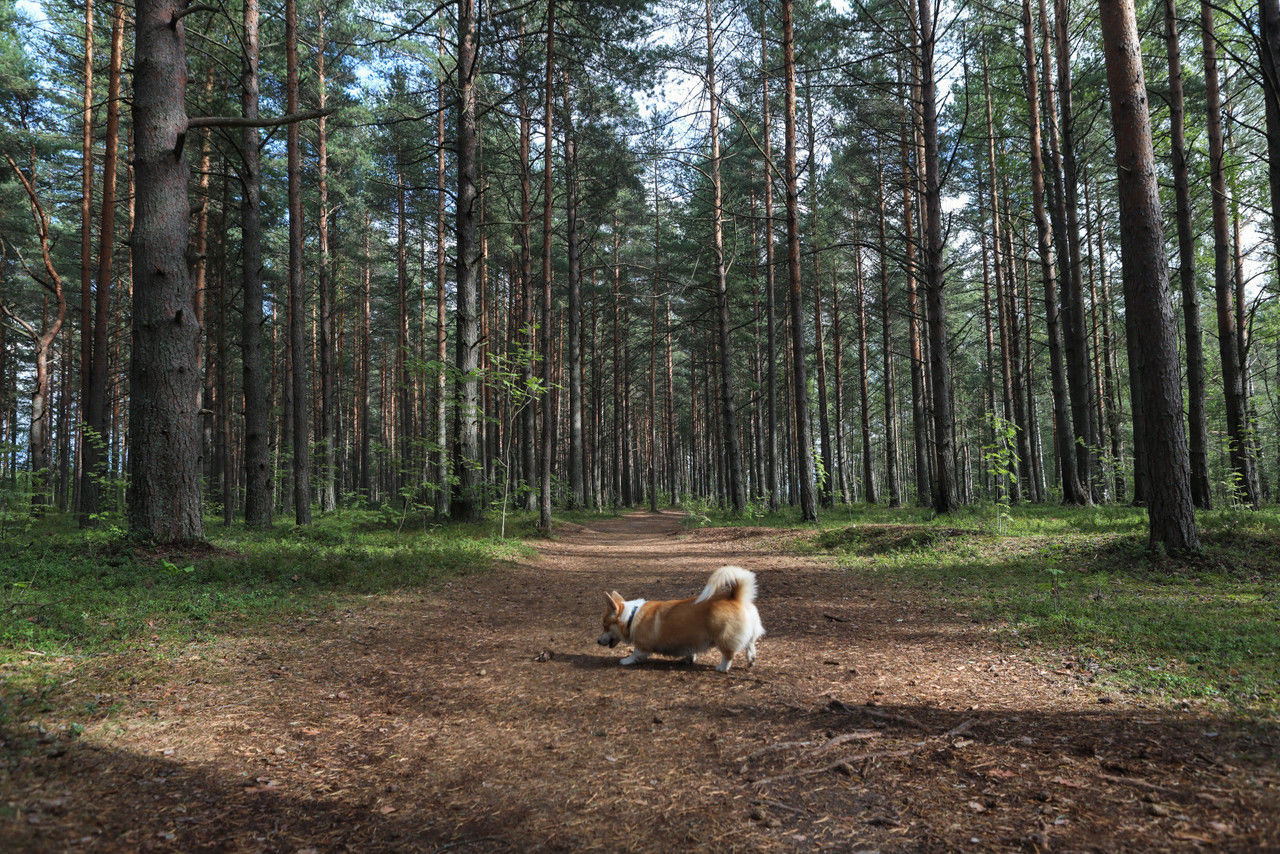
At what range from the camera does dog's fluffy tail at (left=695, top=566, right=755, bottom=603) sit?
4375mm

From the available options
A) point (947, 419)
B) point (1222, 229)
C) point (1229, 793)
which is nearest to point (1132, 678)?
point (1229, 793)

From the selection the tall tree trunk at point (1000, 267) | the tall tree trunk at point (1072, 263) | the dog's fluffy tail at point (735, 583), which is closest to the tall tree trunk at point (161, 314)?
the dog's fluffy tail at point (735, 583)

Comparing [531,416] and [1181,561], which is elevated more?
[531,416]

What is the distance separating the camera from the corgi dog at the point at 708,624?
4375mm

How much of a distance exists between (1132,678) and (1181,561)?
14.0 feet

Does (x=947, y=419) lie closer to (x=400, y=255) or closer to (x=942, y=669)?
(x=942, y=669)

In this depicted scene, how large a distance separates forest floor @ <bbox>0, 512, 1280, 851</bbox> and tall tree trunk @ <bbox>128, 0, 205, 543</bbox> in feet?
9.71

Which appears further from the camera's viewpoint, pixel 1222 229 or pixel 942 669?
Answer: pixel 1222 229

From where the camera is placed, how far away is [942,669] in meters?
4.30

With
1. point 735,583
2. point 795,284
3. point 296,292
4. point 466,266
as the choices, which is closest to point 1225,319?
point 795,284

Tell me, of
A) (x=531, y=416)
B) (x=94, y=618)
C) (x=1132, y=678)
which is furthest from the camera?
(x=531, y=416)

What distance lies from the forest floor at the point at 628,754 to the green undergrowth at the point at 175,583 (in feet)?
1.52

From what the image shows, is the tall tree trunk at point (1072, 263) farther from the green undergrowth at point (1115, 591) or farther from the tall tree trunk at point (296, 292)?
the tall tree trunk at point (296, 292)

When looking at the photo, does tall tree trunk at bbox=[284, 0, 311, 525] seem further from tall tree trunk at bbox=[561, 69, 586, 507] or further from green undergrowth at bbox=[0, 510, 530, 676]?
tall tree trunk at bbox=[561, 69, 586, 507]
